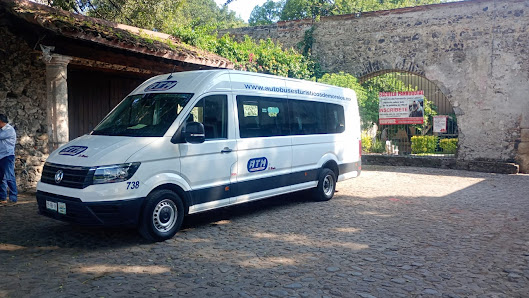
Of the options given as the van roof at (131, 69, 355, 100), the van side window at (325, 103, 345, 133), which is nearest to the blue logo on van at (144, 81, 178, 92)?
the van roof at (131, 69, 355, 100)

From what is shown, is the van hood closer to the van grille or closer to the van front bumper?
the van grille

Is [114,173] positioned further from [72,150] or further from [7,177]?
[7,177]

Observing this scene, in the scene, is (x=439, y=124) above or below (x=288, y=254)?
above

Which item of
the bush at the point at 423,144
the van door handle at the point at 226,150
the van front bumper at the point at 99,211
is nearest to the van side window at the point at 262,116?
the van door handle at the point at 226,150

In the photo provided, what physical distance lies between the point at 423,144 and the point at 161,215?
12788 mm

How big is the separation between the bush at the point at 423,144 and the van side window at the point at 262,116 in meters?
9.99

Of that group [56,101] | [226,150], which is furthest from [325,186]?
[56,101]

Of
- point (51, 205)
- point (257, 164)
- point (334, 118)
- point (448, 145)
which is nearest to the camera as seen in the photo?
point (51, 205)

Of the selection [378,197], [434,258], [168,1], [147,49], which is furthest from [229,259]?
[168,1]

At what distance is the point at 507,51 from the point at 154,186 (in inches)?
503

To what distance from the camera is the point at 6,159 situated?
7836mm

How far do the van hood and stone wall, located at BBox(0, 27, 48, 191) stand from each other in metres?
3.83

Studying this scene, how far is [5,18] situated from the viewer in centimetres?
830

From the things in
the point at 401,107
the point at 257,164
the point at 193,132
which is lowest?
the point at 257,164
